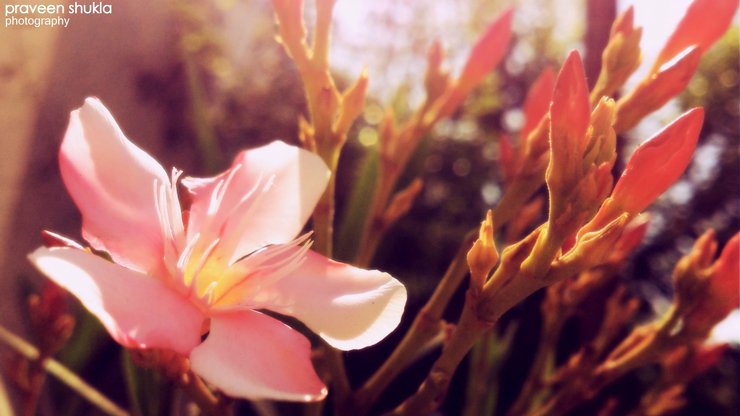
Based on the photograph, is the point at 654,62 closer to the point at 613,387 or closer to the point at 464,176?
the point at 613,387

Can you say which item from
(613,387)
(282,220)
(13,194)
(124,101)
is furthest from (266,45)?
(282,220)

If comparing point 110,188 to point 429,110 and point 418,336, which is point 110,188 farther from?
point 429,110

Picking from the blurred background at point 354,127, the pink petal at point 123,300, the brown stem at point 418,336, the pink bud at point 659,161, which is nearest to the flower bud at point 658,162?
the pink bud at point 659,161

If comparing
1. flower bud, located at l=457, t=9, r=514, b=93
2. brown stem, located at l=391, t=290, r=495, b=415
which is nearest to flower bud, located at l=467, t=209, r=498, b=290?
brown stem, located at l=391, t=290, r=495, b=415

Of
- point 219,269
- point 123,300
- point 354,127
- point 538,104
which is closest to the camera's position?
point 123,300

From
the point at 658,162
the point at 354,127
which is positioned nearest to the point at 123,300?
the point at 658,162
